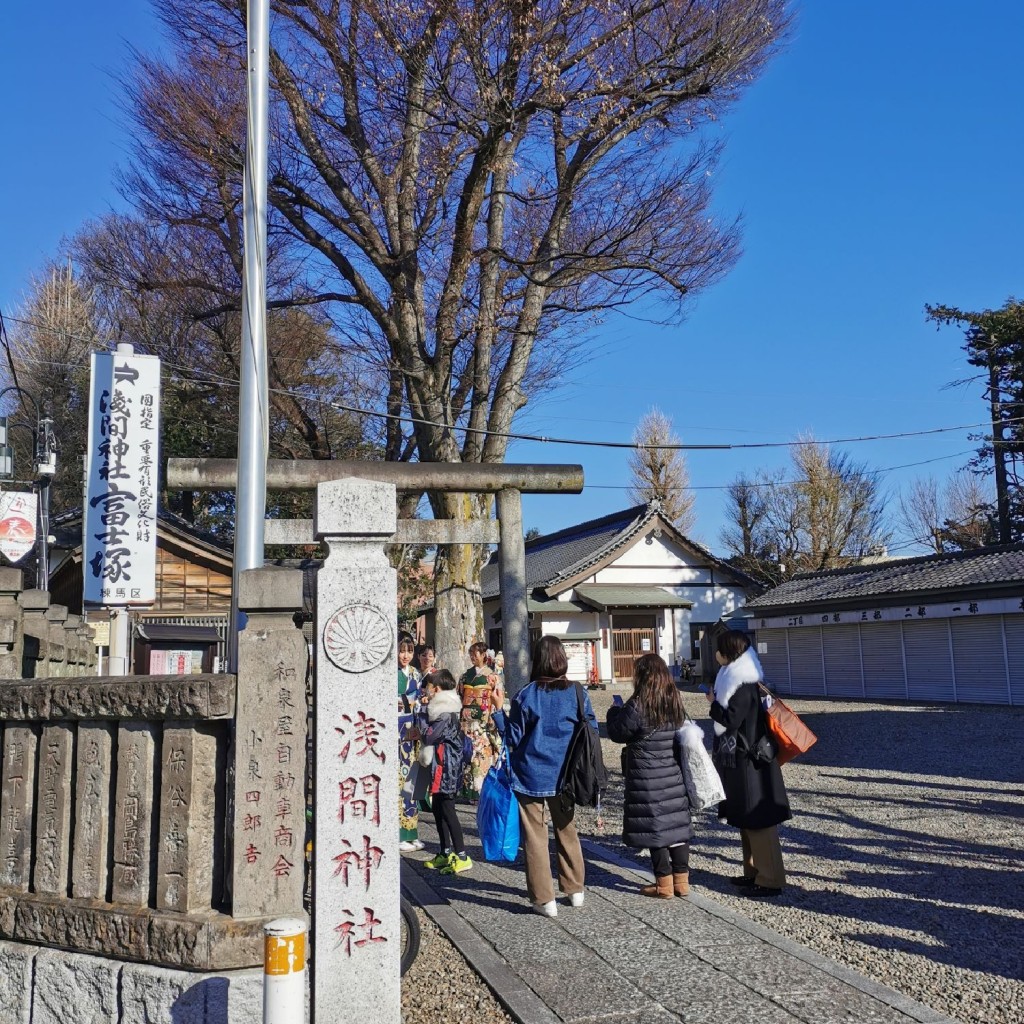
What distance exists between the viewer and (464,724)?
31.1ft

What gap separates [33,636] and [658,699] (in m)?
5.34

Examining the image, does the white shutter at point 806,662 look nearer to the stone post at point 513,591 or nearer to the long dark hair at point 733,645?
the stone post at point 513,591

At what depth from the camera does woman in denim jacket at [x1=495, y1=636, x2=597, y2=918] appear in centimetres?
625

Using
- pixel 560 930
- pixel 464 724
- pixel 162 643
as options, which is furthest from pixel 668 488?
pixel 560 930

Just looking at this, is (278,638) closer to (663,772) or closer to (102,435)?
(663,772)

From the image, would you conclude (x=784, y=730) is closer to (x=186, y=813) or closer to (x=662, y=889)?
(x=662, y=889)

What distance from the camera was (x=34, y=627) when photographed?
27.0ft

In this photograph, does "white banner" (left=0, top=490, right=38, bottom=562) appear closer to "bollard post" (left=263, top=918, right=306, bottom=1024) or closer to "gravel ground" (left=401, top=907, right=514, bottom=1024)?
"gravel ground" (left=401, top=907, right=514, bottom=1024)

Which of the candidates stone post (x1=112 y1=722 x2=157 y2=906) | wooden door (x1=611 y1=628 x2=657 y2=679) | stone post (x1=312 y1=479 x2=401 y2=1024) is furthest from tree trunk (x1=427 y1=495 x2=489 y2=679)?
wooden door (x1=611 y1=628 x2=657 y2=679)

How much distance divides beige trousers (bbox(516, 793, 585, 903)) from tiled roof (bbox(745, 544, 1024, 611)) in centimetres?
1876

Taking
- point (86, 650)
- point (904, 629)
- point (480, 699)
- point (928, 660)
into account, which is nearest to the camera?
point (480, 699)

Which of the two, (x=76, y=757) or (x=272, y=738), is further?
(x=76, y=757)

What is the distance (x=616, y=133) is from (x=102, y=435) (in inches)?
322

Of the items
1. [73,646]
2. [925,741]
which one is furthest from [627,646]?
[73,646]
